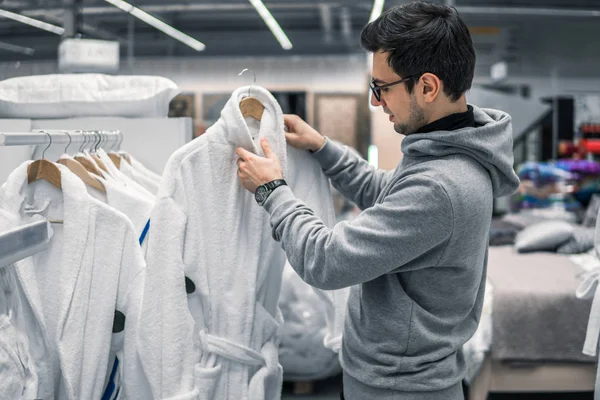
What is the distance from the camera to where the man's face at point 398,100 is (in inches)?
53.9

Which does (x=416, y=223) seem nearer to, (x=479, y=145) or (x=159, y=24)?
(x=479, y=145)

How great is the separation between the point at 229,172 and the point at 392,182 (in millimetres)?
428

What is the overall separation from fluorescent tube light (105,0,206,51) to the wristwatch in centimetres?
338

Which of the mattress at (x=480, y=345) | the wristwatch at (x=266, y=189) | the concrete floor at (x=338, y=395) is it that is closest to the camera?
the wristwatch at (x=266, y=189)

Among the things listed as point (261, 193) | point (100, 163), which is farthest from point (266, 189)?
point (100, 163)

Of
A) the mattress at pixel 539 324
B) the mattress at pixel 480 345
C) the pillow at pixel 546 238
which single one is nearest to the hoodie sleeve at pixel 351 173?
the mattress at pixel 480 345

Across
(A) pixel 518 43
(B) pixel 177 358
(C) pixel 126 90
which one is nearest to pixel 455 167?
(B) pixel 177 358

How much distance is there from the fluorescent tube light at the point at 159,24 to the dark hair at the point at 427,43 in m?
3.48

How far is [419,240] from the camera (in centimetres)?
129

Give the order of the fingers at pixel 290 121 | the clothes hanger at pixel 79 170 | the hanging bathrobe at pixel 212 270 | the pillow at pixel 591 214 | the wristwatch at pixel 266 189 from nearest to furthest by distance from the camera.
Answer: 1. the wristwatch at pixel 266 189
2. the hanging bathrobe at pixel 212 270
3. the clothes hanger at pixel 79 170
4. the fingers at pixel 290 121
5. the pillow at pixel 591 214

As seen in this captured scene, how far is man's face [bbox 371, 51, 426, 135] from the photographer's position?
53.9 inches

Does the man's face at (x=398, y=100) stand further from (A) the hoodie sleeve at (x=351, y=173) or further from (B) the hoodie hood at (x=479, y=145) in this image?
(A) the hoodie sleeve at (x=351, y=173)

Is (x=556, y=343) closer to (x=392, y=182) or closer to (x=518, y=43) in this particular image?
(x=392, y=182)

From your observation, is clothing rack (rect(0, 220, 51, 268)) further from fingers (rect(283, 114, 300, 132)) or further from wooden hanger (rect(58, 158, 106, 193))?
fingers (rect(283, 114, 300, 132))
